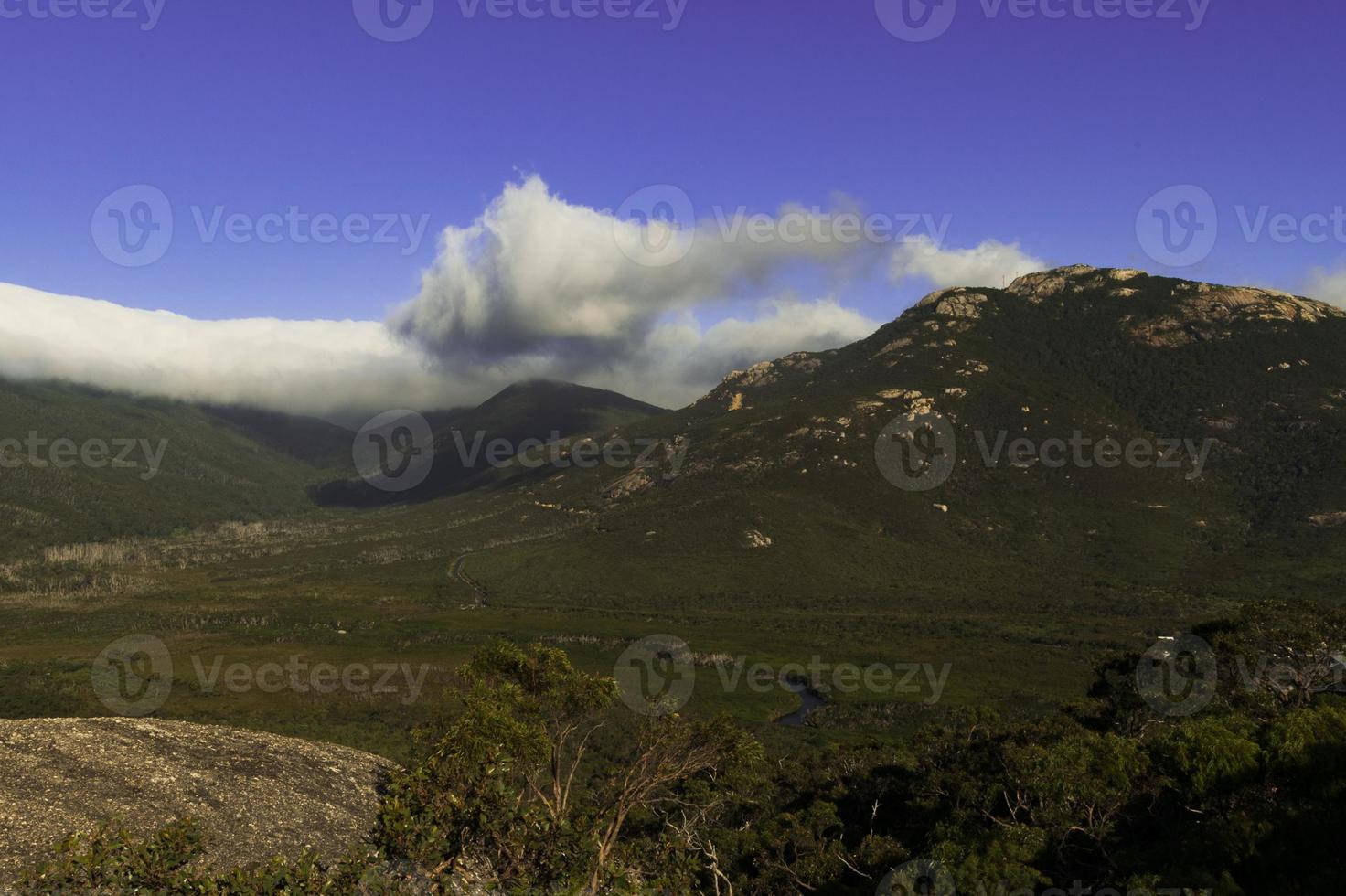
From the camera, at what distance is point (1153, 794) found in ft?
84.0

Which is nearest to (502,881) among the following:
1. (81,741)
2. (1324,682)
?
(81,741)

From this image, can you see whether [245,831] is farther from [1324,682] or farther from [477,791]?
[1324,682]

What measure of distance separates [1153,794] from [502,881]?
71.0 ft
